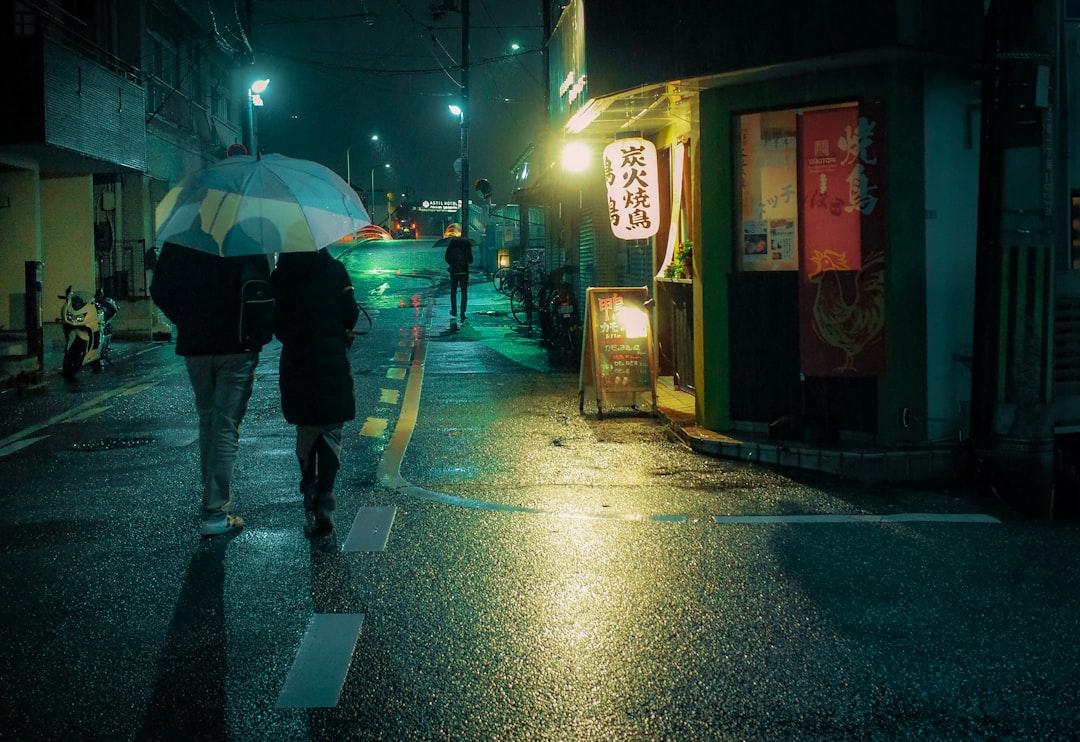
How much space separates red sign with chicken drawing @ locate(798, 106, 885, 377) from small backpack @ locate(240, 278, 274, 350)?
4.79 metres

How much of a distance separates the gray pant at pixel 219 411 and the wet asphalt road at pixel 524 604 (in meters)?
0.32

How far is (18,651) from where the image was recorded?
4633 mm

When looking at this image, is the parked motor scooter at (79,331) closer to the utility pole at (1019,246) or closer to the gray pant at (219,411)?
the gray pant at (219,411)

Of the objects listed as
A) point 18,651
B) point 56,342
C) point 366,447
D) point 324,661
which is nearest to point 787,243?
point 366,447

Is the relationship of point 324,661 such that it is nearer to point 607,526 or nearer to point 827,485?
point 607,526

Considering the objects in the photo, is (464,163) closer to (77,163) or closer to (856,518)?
(77,163)

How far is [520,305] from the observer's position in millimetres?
27750

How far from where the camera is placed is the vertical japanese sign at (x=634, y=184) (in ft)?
38.7

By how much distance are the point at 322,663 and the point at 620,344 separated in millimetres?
7094

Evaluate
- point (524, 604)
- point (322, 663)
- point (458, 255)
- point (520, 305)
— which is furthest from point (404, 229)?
point (322, 663)

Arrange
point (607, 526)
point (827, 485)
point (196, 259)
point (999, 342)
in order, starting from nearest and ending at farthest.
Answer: point (196, 259) → point (607, 526) → point (999, 342) → point (827, 485)

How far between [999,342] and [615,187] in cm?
539

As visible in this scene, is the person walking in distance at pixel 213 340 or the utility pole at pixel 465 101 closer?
the person walking in distance at pixel 213 340

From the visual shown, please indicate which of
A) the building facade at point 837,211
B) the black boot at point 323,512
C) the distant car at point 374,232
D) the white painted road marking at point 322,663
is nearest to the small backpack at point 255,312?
the distant car at point 374,232
